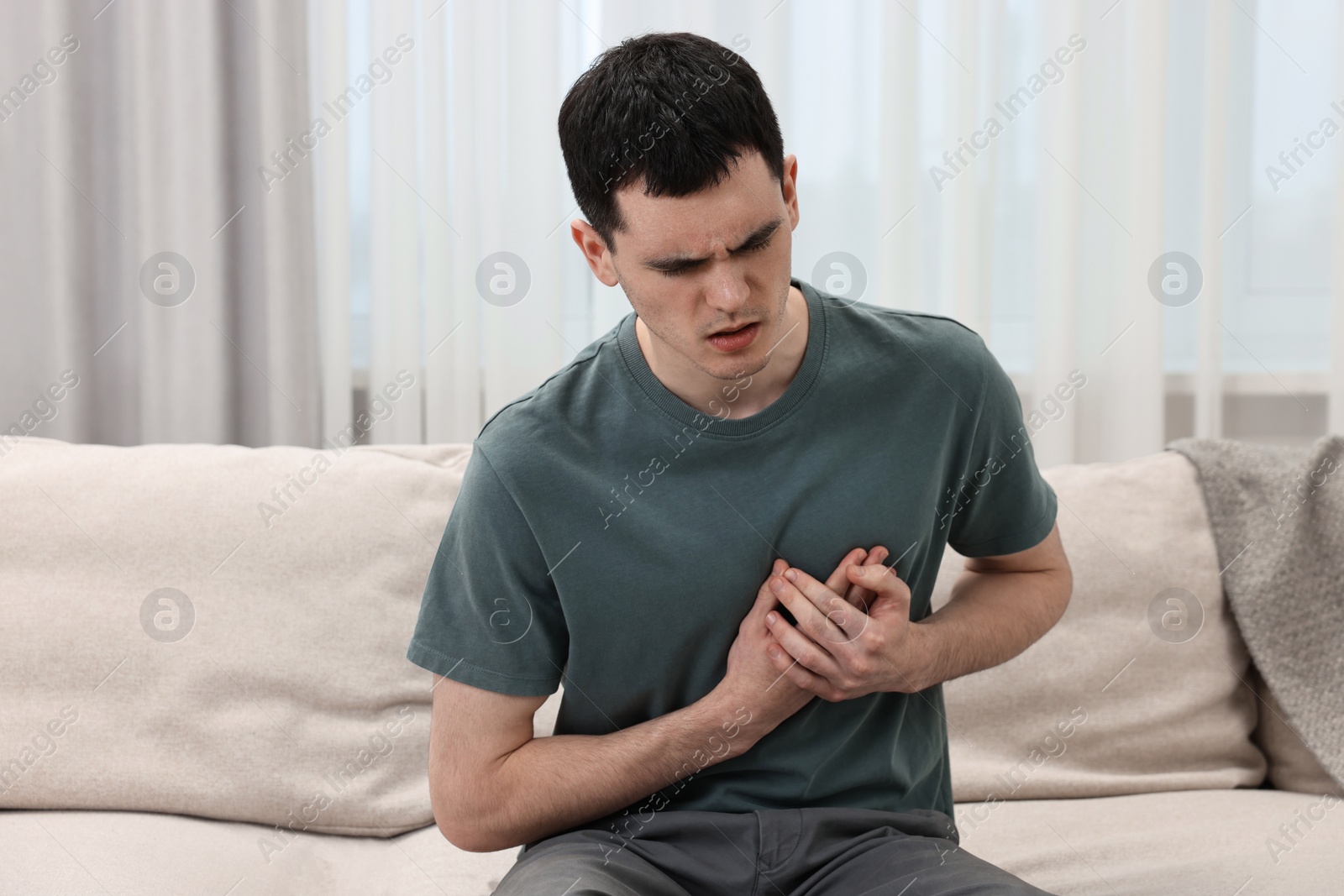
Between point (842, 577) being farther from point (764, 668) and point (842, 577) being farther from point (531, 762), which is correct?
point (531, 762)

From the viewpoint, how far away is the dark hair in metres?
0.94

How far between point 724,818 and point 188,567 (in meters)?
0.88

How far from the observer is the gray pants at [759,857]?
0.94 meters

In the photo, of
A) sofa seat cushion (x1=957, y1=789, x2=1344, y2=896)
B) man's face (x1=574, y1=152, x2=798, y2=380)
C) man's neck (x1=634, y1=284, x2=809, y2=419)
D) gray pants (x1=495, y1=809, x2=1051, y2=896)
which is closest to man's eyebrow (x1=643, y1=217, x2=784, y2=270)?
man's face (x1=574, y1=152, x2=798, y2=380)

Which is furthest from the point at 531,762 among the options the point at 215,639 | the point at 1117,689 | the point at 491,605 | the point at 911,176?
the point at 911,176

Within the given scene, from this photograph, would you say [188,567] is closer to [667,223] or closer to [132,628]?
[132,628]

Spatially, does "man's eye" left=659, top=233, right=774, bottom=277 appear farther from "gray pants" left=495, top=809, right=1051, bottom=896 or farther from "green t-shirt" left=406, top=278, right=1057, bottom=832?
"gray pants" left=495, top=809, right=1051, bottom=896

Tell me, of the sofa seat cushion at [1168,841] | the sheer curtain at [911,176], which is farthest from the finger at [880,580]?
the sheer curtain at [911,176]

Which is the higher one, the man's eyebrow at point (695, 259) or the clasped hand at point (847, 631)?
the man's eyebrow at point (695, 259)

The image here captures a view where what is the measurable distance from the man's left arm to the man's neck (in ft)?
0.61

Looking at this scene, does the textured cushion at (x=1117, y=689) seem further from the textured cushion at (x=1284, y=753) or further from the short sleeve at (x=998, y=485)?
the short sleeve at (x=998, y=485)

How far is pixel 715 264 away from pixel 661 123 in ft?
0.46

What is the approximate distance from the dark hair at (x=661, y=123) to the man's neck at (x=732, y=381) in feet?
0.44

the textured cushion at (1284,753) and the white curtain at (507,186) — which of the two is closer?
the textured cushion at (1284,753)
